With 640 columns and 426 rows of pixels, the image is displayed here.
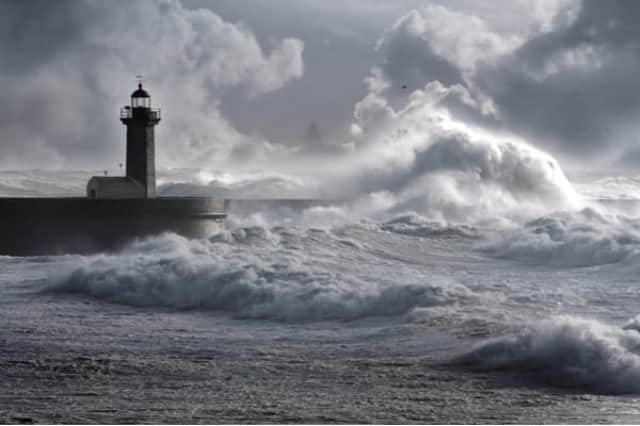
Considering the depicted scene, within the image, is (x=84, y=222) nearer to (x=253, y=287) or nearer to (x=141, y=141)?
(x=141, y=141)

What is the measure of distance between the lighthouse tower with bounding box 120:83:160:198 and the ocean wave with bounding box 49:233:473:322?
22.2 feet

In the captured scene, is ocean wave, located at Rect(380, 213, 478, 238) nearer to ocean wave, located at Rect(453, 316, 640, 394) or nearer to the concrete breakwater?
the concrete breakwater

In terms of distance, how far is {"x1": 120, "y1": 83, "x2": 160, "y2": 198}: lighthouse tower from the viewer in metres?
21.5

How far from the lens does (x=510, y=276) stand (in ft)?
51.1

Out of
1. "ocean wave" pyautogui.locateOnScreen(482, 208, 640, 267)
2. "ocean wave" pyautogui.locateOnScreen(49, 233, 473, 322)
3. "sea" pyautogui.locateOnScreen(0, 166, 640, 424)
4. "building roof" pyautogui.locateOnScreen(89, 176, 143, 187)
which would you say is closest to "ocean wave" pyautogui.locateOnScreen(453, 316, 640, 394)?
"sea" pyautogui.locateOnScreen(0, 166, 640, 424)

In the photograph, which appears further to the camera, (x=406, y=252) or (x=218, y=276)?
(x=406, y=252)

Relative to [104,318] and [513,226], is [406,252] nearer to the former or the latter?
[513,226]

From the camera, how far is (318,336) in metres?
9.78

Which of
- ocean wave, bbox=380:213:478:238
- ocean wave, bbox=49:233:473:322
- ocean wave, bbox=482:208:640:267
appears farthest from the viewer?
ocean wave, bbox=380:213:478:238

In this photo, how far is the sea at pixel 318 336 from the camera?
22.7ft

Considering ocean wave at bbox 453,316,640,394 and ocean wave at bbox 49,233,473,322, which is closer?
ocean wave at bbox 453,316,640,394

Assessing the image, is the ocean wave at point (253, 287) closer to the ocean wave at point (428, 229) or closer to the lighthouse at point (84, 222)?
the lighthouse at point (84, 222)

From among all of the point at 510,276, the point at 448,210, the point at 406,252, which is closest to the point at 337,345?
the point at 510,276

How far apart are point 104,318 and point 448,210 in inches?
774
